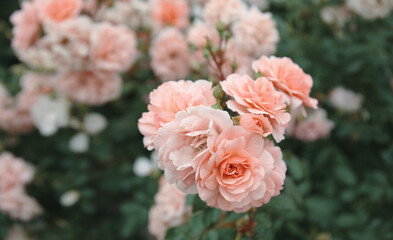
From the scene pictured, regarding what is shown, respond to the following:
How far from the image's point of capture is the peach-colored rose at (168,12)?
191 centimetres

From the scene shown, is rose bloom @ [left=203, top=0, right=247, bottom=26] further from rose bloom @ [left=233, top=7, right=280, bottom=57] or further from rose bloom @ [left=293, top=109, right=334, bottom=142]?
rose bloom @ [left=293, top=109, right=334, bottom=142]

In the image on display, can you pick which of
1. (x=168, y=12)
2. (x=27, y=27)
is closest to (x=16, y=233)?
(x=27, y=27)

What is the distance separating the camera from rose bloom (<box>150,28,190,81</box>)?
1747 millimetres

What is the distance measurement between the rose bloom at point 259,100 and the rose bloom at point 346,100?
3.76ft

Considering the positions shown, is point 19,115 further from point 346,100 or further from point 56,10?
point 346,100

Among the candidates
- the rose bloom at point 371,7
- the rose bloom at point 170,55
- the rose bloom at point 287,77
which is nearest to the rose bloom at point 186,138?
the rose bloom at point 287,77

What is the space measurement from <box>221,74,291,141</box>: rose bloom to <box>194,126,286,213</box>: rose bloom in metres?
0.07

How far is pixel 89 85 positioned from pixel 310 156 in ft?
3.82

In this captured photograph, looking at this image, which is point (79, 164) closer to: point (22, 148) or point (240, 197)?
point (22, 148)

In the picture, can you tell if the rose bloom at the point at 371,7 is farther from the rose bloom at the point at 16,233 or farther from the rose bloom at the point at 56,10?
the rose bloom at the point at 16,233

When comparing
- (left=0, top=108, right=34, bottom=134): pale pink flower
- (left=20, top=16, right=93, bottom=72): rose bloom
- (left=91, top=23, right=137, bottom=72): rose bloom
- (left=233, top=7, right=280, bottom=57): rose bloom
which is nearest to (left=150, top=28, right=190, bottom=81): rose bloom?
(left=91, top=23, right=137, bottom=72): rose bloom

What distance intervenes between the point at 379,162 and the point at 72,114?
164 cm

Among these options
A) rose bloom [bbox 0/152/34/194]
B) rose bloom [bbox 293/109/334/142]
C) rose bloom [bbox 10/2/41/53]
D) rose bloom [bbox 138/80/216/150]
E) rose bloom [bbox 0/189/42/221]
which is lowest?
rose bloom [bbox 293/109/334/142]

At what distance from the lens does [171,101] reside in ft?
2.68
